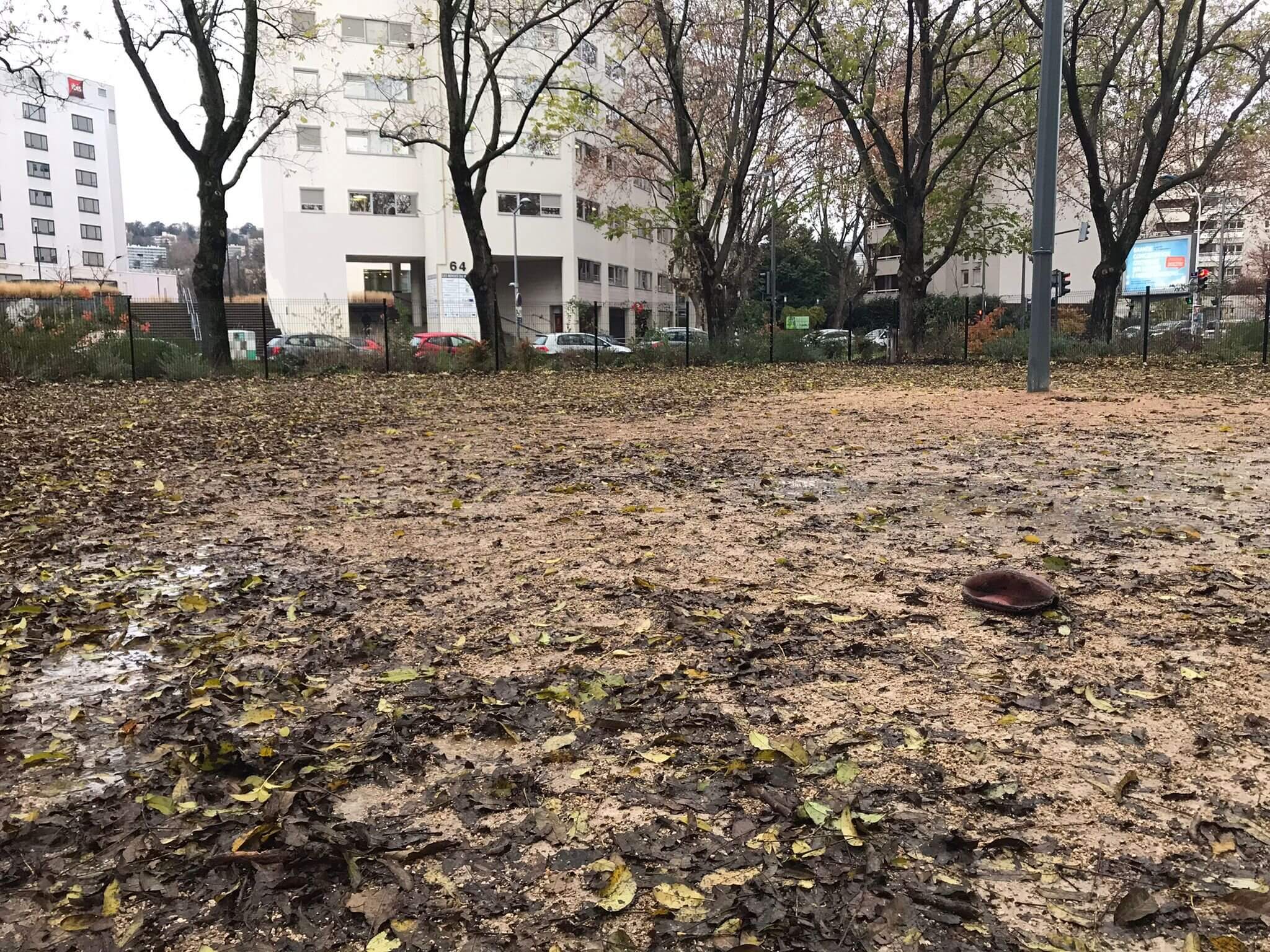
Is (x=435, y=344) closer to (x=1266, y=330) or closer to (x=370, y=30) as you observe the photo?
(x=1266, y=330)

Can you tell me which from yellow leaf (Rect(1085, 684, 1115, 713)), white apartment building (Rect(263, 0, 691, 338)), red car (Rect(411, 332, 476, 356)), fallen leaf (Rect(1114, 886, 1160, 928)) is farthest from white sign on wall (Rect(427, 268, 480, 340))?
fallen leaf (Rect(1114, 886, 1160, 928))

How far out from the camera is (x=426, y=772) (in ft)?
9.91

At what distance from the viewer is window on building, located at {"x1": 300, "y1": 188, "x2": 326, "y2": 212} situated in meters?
45.1

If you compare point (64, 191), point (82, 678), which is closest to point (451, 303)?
point (82, 678)

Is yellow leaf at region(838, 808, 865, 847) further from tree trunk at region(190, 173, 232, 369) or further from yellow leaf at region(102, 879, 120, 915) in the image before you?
tree trunk at region(190, 173, 232, 369)

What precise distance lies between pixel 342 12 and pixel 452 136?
1080 inches

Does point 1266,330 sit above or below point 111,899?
above

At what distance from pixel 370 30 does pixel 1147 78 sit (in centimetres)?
3384

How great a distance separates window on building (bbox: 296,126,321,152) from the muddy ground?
41424mm

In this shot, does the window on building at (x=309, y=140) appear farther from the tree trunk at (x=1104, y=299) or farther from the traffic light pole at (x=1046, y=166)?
the traffic light pole at (x=1046, y=166)

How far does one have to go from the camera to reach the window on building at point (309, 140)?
44.7 metres

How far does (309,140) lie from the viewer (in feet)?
147

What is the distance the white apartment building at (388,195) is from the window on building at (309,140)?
41 mm

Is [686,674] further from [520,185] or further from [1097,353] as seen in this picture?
[520,185]
